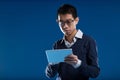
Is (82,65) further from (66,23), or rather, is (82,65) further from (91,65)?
(66,23)

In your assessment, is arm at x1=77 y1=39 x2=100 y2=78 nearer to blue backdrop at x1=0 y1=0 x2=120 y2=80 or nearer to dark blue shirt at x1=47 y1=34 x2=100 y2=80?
dark blue shirt at x1=47 y1=34 x2=100 y2=80

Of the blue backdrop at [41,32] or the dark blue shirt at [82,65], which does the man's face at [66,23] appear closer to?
the dark blue shirt at [82,65]

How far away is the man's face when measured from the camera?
137 cm

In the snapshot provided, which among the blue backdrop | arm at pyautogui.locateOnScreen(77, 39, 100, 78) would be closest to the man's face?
arm at pyautogui.locateOnScreen(77, 39, 100, 78)

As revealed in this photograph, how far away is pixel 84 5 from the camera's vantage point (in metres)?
2.74

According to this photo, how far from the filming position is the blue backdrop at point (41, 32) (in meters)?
2.71

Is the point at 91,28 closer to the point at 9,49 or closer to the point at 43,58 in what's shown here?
the point at 43,58

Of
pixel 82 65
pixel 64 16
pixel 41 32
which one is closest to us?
pixel 82 65

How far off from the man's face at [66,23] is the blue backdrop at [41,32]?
1321 mm

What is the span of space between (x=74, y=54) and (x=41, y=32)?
142 cm

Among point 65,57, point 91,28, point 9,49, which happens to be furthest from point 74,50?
point 9,49

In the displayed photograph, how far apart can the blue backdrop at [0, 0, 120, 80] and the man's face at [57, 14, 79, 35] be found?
132 cm

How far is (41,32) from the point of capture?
2.78 meters

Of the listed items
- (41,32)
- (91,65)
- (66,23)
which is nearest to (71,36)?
(66,23)
